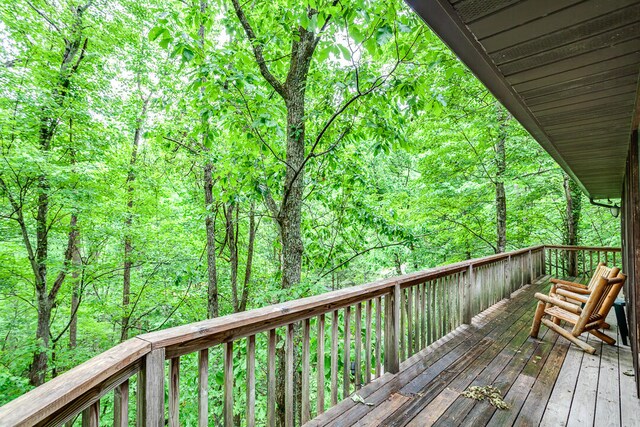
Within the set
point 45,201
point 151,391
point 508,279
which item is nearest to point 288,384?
point 151,391

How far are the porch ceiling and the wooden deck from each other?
2.19 meters

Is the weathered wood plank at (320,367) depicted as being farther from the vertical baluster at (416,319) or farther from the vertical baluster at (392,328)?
the vertical baluster at (416,319)

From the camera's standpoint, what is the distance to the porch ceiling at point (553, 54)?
123 cm

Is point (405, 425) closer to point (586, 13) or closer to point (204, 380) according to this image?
point (204, 380)

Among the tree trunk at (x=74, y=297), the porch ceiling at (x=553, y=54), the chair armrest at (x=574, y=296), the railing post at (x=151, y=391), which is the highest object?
the porch ceiling at (x=553, y=54)

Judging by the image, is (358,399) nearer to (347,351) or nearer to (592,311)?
(347,351)

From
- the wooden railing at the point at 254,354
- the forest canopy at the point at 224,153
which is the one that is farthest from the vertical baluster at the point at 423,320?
the forest canopy at the point at 224,153

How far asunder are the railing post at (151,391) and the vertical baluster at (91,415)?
0.18m

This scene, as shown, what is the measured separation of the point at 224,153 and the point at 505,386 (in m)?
5.26

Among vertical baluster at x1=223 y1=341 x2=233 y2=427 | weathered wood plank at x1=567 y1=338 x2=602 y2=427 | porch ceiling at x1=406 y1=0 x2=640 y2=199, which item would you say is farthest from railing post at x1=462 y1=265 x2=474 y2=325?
vertical baluster at x1=223 y1=341 x2=233 y2=427

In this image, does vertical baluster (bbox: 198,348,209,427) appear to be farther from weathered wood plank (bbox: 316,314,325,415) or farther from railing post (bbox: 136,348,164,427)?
weathered wood plank (bbox: 316,314,325,415)

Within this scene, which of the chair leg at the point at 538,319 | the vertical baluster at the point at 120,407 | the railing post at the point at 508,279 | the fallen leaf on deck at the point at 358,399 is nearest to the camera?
the vertical baluster at the point at 120,407

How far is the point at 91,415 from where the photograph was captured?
3.40 feet

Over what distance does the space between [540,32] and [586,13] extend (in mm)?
159
